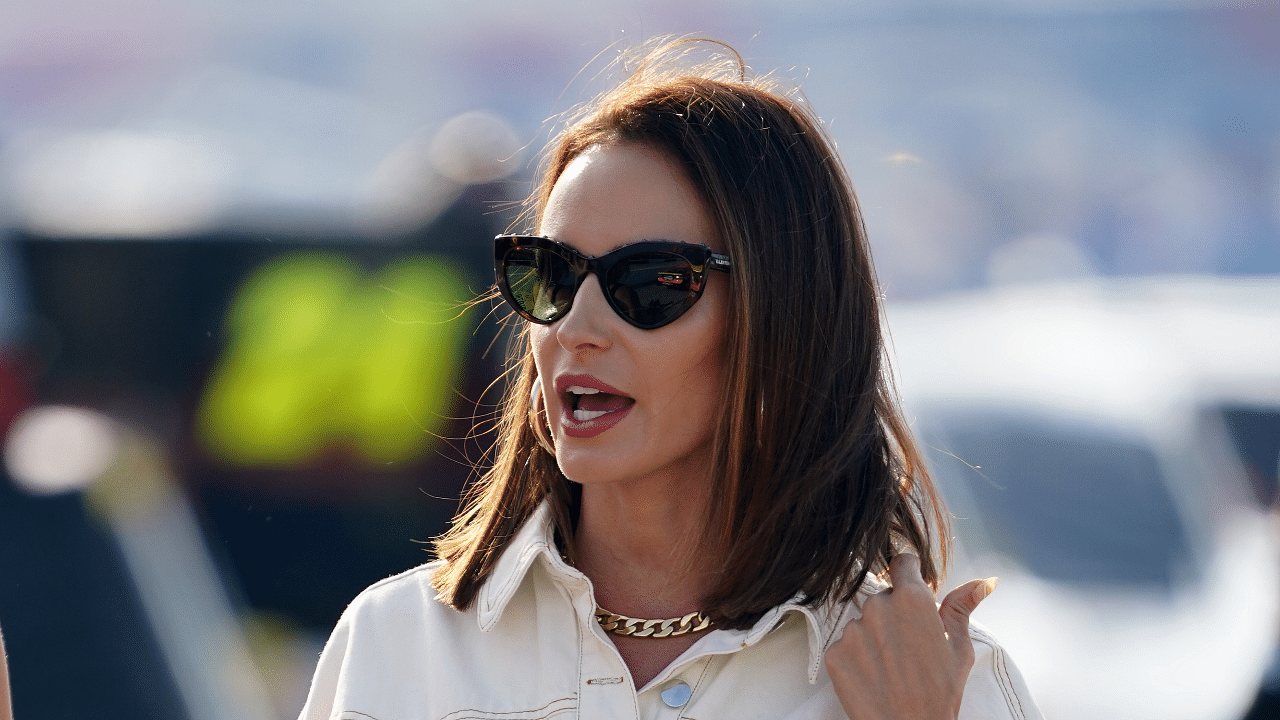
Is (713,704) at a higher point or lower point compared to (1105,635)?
higher

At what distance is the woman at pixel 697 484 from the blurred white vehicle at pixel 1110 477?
1.26 meters

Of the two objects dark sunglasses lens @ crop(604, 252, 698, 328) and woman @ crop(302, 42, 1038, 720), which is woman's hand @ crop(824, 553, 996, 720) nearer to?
woman @ crop(302, 42, 1038, 720)

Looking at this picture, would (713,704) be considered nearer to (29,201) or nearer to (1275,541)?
(1275,541)

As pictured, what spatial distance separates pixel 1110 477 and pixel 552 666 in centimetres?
189

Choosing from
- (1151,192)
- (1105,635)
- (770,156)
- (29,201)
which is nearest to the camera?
(770,156)

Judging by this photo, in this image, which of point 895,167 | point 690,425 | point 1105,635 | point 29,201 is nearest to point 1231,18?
point 895,167

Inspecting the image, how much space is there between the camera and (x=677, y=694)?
1425mm

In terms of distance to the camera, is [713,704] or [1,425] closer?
[713,704]

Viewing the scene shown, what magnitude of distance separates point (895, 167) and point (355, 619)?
7.10 feet

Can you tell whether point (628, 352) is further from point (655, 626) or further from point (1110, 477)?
point (1110, 477)

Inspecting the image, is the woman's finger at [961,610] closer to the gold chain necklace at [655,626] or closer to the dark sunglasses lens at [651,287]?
the gold chain necklace at [655,626]

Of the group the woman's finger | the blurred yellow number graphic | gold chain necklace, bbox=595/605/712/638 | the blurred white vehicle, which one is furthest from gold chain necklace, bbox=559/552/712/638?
the blurred yellow number graphic

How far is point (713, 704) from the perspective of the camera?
4.66 ft

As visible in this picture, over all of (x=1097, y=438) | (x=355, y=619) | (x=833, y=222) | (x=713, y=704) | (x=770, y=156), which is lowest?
(x=1097, y=438)
